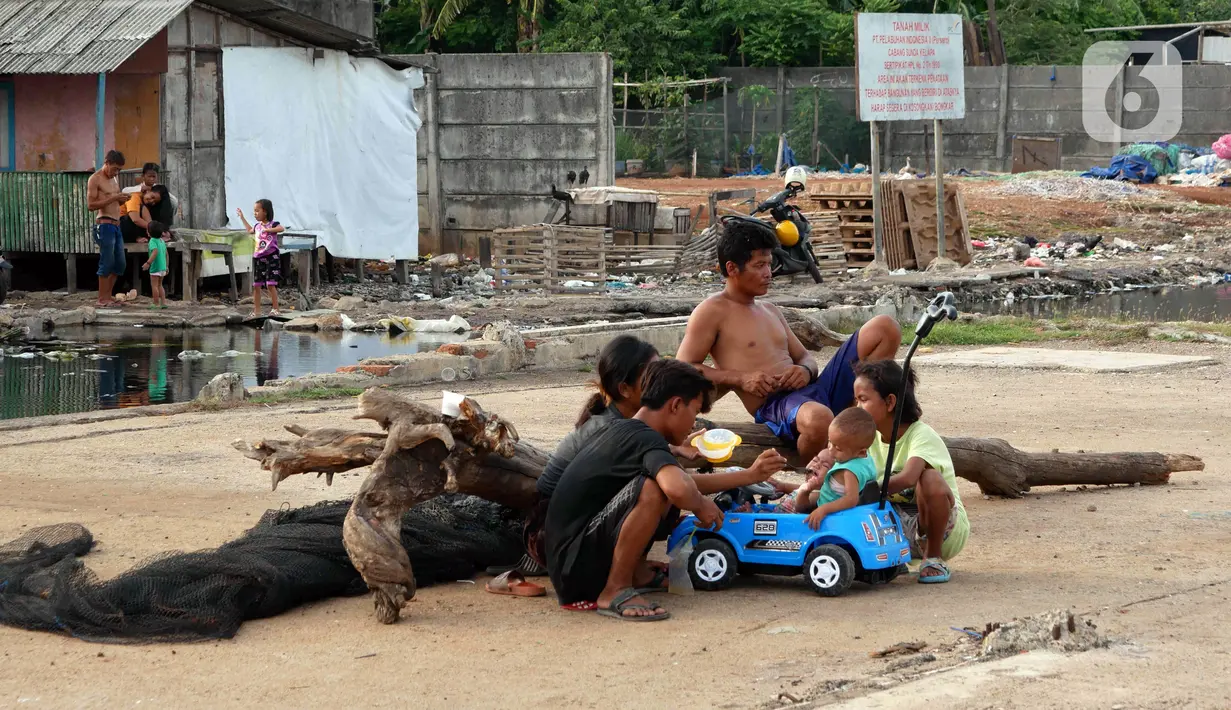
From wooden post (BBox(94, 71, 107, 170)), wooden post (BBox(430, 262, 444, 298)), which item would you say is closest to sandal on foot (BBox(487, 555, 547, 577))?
wooden post (BBox(94, 71, 107, 170))

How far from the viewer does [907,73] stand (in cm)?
2034

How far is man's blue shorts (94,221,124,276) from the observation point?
631 inches

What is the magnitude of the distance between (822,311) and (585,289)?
3985 millimetres

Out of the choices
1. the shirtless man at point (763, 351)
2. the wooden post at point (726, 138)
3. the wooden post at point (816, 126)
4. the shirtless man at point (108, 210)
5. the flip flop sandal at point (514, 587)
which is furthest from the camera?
the wooden post at point (726, 138)

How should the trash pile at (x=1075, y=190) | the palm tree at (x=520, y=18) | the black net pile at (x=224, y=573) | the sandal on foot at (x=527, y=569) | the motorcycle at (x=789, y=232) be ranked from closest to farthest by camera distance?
the black net pile at (x=224, y=573), the sandal on foot at (x=527, y=569), the motorcycle at (x=789, y=232), the trash pile at (x=1075, y=190), the palm tree at (x=520, y=18)

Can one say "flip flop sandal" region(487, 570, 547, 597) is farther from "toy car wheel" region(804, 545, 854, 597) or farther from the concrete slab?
the concrete slab

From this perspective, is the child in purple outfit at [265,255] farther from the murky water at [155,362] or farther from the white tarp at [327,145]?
the white tarp at [327,145]

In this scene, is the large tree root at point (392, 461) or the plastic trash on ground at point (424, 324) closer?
the large tree root at point (392, 461)

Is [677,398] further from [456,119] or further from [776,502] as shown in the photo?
[456,119]

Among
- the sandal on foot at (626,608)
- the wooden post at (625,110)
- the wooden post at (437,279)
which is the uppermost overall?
the wooden post at (625,110)

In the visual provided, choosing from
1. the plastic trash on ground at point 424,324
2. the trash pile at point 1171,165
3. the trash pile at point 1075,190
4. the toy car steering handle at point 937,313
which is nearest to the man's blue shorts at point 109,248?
the plastic trash on ground at point 424,324

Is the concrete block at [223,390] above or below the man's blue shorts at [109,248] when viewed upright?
below

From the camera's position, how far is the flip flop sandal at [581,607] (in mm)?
5324

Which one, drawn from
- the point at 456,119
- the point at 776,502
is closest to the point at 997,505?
the point at 776,502
